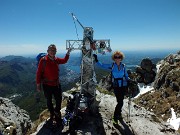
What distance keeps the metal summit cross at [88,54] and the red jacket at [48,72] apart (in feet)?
6.55

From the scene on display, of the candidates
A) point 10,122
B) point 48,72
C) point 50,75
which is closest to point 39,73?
point 48,72

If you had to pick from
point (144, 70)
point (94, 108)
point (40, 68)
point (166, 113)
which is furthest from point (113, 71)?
point (144, 70)

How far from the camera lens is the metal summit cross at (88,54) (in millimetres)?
14109

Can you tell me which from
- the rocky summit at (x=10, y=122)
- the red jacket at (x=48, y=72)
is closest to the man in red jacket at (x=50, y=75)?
the red jacket at (x=48, y=72)

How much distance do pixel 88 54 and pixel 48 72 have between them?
9.94ft

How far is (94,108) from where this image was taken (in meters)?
14.9

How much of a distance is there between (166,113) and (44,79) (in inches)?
1719

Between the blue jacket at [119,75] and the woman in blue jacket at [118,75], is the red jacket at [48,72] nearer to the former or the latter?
the woman in blue jacket at [118,75]

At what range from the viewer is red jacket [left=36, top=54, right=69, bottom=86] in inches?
484

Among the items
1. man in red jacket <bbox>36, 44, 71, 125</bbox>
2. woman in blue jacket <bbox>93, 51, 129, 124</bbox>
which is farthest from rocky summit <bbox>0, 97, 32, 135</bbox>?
woman in blue jacket <bbox>93, 51, 129, 124</bbox>

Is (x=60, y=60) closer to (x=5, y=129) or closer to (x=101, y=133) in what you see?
(x=101, y=133)

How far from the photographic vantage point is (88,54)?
14.2 metres

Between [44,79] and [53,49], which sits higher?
[53,49]

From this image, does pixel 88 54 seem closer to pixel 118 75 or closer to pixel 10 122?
pixel 118 75
